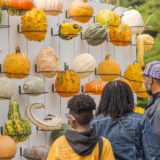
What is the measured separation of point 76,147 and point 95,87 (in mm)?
2321

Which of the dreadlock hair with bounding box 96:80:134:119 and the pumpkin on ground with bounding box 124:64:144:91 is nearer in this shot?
the dreadlock hair with bounding box 96:80:134:119

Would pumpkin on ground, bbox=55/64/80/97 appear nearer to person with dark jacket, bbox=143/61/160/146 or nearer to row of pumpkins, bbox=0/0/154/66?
row of pumpkins, bbox=0/0/154/66

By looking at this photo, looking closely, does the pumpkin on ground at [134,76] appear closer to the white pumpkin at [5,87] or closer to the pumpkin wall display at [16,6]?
the pumpkin wall display at [16,6]

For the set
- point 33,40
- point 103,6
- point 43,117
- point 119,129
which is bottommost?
point 43,117

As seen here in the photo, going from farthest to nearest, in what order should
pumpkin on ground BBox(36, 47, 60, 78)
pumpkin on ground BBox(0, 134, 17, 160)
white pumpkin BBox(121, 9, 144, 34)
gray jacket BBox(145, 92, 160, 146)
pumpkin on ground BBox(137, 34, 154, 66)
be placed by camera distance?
pumpkin on ground BBox(137, 34, 154, 66) < white pumpkin BBox(121, 9, 144, 34) < pumpkin on ground BBox(36, 47, 60, 78) < pumpkin on ground BBox(0, 134, 17, 160) < gray jacket BBox(145, 92, 160, 146)

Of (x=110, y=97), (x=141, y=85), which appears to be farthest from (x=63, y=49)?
(x=110, y=97)

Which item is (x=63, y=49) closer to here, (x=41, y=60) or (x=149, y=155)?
(x=41, y=60)

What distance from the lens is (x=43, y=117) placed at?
4238mm

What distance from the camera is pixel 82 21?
14.6ft

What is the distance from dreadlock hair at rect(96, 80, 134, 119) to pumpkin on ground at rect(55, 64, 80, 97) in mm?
1537

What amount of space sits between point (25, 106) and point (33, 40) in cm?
66

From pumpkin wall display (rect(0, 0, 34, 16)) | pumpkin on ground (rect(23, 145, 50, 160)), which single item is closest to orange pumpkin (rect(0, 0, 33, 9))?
pumpkin wall display (rect(0, 0, 34, 16))

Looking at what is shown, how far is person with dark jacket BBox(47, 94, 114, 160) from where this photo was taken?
86.8 inches

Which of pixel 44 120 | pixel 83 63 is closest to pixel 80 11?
pixel 83 63
